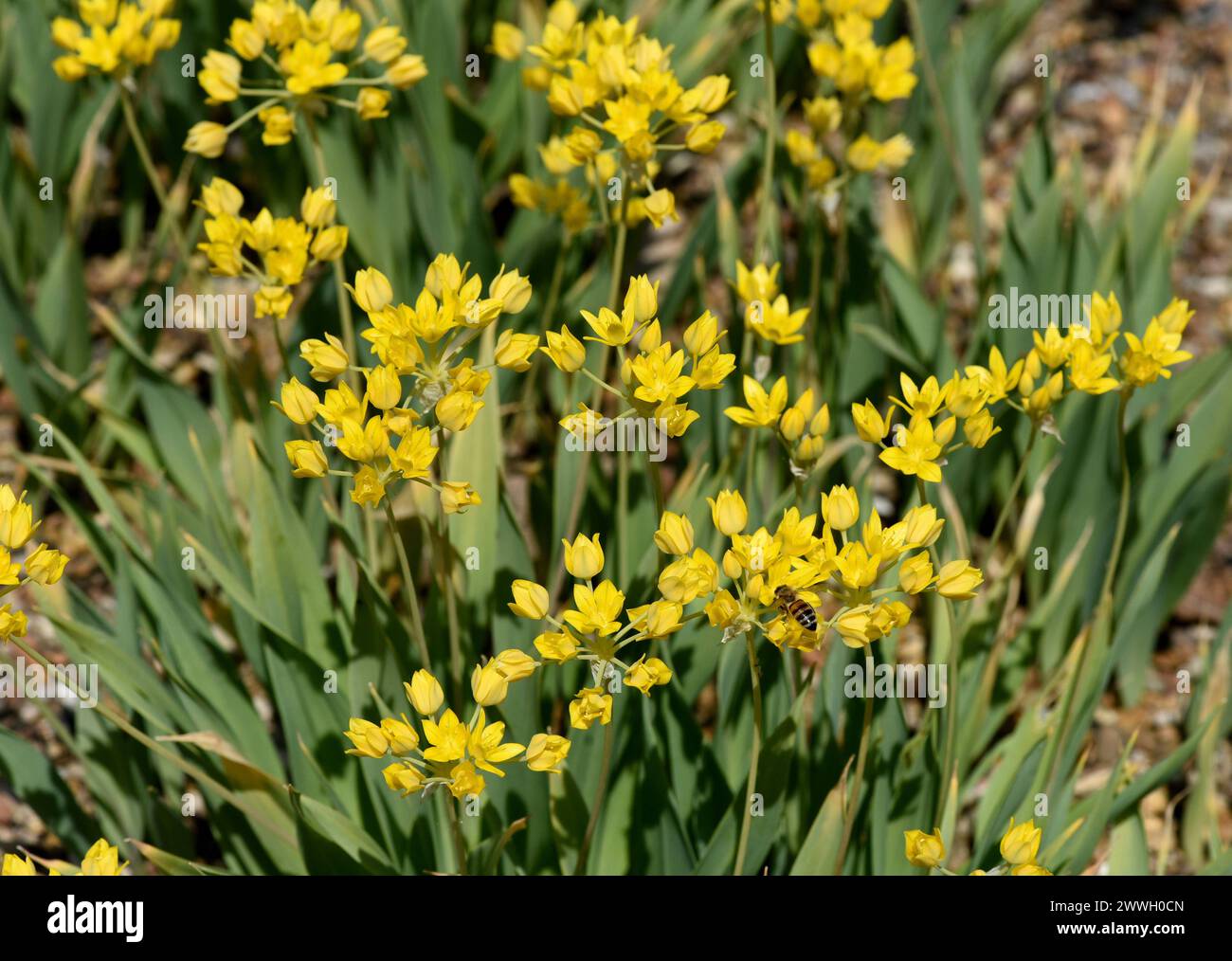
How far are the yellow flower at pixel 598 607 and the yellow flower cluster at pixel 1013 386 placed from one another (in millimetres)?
354

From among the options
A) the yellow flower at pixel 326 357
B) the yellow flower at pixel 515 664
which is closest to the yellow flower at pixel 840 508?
the yellow flower at pixel 515 664

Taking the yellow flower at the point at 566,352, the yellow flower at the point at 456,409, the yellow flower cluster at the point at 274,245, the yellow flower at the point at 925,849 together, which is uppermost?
the yellow flower cluster at the point at 274,245

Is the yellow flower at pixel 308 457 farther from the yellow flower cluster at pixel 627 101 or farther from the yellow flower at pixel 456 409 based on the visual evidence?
the yellow flower cluster at pixel 627 101

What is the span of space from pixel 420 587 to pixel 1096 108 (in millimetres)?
2350

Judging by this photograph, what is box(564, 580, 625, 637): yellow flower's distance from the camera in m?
1.28

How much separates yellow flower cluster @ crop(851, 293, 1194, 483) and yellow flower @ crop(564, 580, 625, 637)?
35 centimetres

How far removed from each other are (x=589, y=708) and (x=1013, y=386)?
25.9 inches

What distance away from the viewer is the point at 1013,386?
1528 mm

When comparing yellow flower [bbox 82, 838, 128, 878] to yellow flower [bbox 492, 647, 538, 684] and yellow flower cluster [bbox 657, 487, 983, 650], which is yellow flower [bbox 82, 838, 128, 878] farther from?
yellow flower cluster [bbox 657, 487, 983, 650]

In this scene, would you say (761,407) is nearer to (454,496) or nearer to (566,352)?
(566,352)

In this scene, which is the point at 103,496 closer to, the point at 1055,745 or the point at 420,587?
the point at 420,587

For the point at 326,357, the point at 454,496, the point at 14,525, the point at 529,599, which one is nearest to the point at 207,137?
the point at 326,357

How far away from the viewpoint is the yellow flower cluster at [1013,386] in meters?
1.45

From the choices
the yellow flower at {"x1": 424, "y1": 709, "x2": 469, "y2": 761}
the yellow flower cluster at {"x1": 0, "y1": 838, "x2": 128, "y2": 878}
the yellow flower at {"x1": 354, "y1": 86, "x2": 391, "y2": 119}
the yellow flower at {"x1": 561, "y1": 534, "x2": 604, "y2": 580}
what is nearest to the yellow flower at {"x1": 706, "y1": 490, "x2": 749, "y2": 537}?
the yellow flower at {"x1": 561, "y1": 534, "x2": 604, "y2": 580}
